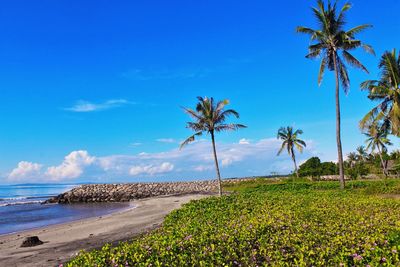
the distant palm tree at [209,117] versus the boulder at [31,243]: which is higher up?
the distant palm tree at [209,117]

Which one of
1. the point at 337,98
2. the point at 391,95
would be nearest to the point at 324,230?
the point at 337,98

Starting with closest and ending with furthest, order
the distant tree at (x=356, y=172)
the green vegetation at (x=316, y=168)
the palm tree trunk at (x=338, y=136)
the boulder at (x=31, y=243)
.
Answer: the boulder at (x=31, y=243) → the palm tree trunk at (x=338, y=136) → the distant tree at (x=356, y=172) → the green vegetation at (x=316, y=168)

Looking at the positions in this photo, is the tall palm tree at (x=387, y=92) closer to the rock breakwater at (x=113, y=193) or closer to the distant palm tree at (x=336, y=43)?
the distant palm tree at (x=336, y=43)

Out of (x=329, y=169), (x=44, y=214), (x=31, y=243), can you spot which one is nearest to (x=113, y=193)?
(x=44, y=214)

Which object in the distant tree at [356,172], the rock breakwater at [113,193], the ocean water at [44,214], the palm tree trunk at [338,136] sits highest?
the palm tree trunk at [338,136]

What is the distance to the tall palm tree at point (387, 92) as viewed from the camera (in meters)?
26.6

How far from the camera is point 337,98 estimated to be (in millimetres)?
28188

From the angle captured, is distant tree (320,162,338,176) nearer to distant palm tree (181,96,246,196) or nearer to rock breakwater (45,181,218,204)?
rock breakwater (45,181,218,204)

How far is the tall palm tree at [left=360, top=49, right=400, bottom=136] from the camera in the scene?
87.2ft

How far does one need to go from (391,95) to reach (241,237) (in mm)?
26496

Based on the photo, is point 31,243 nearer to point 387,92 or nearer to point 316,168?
point 387,92

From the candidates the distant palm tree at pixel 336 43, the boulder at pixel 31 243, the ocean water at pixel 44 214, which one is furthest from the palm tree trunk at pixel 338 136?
the boulder at pixel 31 243

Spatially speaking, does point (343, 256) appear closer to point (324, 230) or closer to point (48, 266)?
point (324, 230)

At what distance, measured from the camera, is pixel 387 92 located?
89.8 ft
